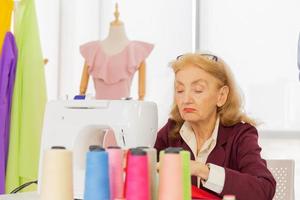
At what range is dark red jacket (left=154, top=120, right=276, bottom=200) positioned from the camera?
4.26 feet

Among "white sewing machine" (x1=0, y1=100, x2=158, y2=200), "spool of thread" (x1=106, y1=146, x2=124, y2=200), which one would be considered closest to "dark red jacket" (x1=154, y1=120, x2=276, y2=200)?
"white sewing machine" (x1=0, y1=100, x2=158, y2=200)

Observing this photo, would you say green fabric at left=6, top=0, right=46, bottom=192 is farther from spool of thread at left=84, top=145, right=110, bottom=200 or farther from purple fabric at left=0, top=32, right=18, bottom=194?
spool of thread at left=84, top=145, right=110, bottom=200

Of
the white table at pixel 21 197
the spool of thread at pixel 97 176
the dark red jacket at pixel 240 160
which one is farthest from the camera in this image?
the dark red jacket at pixel 240 160

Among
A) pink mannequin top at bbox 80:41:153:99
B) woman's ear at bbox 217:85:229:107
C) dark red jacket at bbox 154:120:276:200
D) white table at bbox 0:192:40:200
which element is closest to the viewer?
white table at bbox 0:192:40:200

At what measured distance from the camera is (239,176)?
1.29 m

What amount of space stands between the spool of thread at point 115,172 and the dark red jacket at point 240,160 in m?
0.36

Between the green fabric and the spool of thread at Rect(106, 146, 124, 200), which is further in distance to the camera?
the green fabric

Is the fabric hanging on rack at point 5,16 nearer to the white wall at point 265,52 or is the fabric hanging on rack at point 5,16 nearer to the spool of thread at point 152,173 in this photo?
the white wall at point 265,52

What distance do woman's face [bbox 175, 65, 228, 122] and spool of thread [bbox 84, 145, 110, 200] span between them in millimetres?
611

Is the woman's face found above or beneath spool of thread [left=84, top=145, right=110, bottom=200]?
above

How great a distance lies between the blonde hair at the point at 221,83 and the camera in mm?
1535

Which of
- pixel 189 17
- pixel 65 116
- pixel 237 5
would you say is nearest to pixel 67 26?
pixel 189 17

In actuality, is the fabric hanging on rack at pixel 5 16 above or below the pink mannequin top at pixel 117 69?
above

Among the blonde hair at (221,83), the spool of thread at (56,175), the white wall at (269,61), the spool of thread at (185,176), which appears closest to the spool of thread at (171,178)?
the spool of thread at (185,176)
